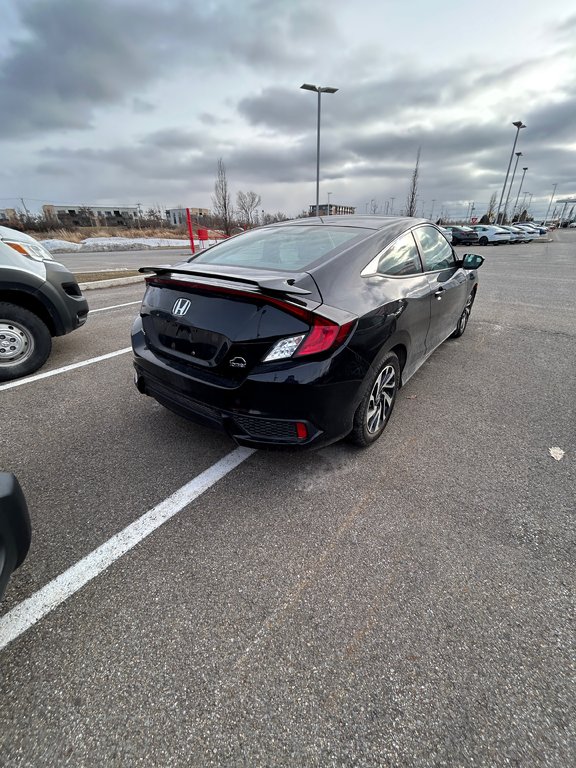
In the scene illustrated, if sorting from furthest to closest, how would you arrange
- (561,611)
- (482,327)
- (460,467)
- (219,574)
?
(482,327) → (460,467) → (219,574) → (561,611)

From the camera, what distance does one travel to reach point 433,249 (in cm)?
384

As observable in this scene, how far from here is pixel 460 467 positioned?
8.70 feet

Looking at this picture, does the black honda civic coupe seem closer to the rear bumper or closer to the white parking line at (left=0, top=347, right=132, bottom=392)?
the rear bumper

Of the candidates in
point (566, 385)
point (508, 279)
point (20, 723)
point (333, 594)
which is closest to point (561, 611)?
point (333, 594)

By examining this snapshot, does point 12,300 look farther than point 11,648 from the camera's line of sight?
Yes

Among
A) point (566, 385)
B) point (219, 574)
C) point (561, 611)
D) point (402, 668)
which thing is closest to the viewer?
point (402, 668)

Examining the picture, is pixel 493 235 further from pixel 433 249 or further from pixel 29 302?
pixel 29 302

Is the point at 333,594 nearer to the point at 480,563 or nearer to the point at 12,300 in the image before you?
the point at 480,563

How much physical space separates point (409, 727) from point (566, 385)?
12.5 ft

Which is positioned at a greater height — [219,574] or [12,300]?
[12,300]

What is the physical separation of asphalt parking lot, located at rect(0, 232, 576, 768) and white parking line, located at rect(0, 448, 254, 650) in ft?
0.06

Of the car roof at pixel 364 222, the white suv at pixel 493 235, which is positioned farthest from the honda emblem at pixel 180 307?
the white suv at pixel 493 235

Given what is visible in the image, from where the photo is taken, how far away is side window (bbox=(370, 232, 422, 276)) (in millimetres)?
2771

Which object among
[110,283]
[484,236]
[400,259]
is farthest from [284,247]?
[484,236]
